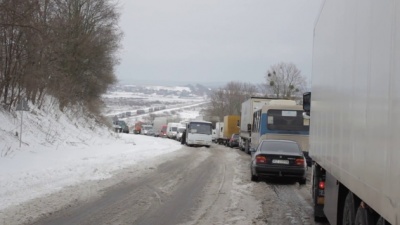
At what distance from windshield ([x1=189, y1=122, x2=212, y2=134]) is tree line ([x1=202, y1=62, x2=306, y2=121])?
120ft

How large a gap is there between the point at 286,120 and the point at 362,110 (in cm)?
2426

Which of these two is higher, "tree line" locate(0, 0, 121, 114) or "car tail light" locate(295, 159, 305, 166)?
"tree line" locate(0, 0, 121, 114)

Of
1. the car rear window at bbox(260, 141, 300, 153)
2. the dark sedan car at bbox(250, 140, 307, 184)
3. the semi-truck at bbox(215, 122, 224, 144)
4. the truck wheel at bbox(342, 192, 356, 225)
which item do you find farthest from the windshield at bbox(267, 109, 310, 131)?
the semi-truck at bbox(215, 122, 224, 144)

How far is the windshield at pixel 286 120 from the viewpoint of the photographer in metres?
28.6

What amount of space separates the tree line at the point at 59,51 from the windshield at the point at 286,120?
12.3 m

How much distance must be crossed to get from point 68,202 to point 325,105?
619cm

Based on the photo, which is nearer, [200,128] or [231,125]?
[200,128]

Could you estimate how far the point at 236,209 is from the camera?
1103 centimetres

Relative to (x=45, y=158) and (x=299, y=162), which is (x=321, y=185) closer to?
(x=299, y=162)

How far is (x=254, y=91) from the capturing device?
375ft

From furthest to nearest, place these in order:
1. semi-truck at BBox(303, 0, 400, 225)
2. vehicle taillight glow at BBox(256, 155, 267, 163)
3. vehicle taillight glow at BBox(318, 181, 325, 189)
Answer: vehicle taillight glow at BBox(256, 155, 267, 163) < vehicle taillight glow at BBox(318, 181, 325, 189) < semi-truck at BBox(303, 0, 400, 225)

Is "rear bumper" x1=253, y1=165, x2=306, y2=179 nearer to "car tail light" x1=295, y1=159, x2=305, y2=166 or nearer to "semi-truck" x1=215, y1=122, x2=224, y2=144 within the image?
"car tail light" x1=295, y1=159, x2=305, y2=166

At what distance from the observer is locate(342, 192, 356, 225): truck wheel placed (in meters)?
5.81

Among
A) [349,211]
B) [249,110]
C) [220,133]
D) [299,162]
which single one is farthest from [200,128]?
[349,211]
